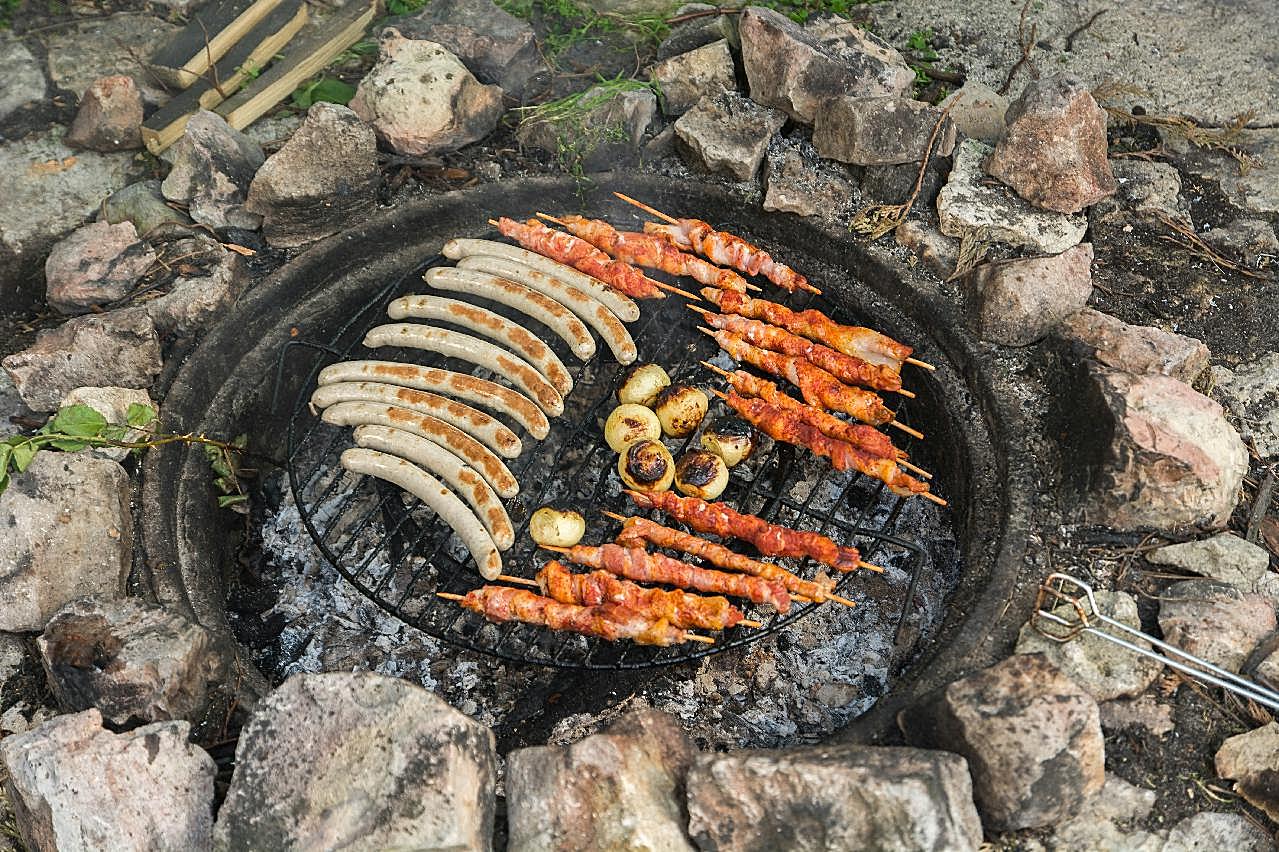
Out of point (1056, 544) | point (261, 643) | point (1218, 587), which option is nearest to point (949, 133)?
point (1056, 544)

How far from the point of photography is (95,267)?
559 centimetres

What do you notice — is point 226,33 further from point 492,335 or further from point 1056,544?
point 1056,544

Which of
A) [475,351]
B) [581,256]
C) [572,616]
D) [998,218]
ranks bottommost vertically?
Result: [572,616]

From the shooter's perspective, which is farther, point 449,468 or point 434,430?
point 434,430

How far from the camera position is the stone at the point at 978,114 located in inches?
230

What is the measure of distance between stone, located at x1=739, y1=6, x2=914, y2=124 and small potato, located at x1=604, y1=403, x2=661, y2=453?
2108 millimetres

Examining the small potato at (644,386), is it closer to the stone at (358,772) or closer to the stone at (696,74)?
the stone at (696,74)

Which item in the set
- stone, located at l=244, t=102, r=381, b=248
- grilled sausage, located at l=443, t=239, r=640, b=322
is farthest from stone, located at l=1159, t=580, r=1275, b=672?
stone, located at l=244, t=102, r=381, b=248

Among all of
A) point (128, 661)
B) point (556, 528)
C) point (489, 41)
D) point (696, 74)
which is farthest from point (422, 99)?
point (128, 661)

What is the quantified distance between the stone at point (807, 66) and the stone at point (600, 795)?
3796 mm

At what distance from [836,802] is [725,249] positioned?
3270mm

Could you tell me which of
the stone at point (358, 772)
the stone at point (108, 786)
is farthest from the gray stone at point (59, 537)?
the stone at point (358, 772)

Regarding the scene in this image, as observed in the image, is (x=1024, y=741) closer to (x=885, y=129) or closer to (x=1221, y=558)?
(x=1221, y=558)

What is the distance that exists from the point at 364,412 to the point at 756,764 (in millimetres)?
2704
